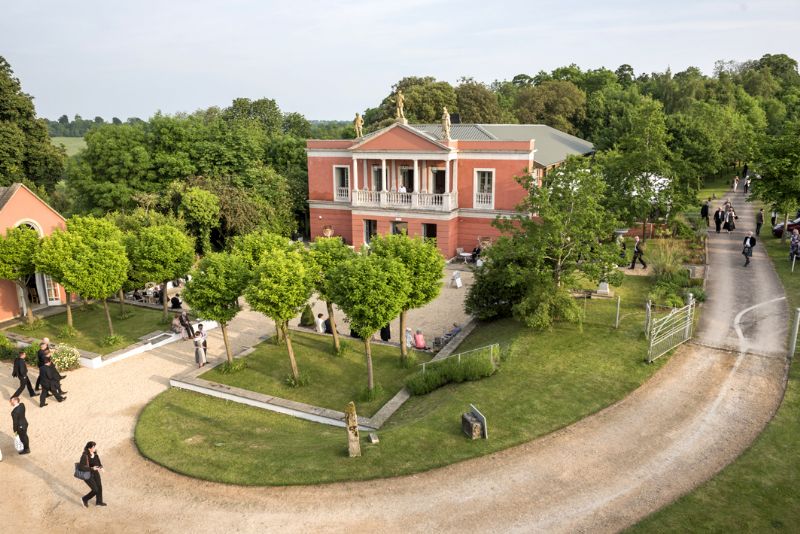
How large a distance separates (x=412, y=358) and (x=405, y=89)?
47.1 metres

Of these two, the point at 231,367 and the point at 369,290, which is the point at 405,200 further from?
the point at 369,290

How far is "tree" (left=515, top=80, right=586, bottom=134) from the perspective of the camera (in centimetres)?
6506

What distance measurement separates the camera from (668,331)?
16.4 metres

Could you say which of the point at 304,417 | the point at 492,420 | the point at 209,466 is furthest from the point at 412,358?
the point at 209,466

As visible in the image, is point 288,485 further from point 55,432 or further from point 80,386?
point 80,386

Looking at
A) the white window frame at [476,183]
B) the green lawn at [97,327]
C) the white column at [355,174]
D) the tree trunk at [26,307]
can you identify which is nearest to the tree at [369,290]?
the green lawn at [97,327]

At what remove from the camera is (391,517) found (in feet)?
33.3

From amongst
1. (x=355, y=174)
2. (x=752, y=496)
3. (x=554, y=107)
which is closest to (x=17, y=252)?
(x=355, y=174)

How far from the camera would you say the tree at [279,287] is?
16.2 metres

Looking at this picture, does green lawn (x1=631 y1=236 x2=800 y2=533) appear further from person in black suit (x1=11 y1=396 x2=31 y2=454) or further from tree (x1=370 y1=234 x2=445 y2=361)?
person in black suit (x1=11 y1=396 x2=31 y2=454)

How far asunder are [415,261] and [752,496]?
34.4ft

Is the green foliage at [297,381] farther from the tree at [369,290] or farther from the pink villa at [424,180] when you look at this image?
the pink villa at [424,180]

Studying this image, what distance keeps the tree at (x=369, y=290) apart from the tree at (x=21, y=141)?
34.9m

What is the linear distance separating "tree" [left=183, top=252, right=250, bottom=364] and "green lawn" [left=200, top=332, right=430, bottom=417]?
2.33 meters
